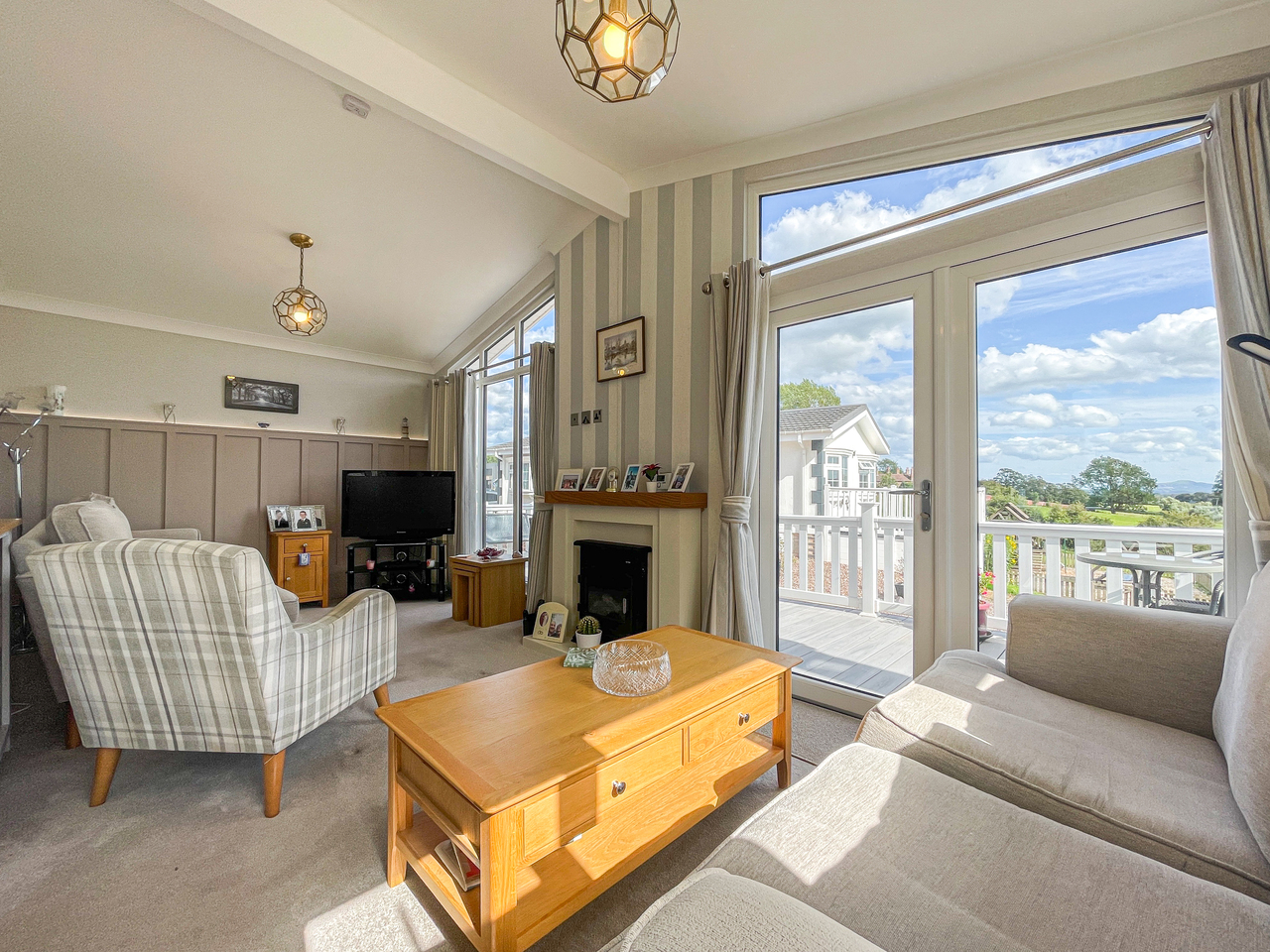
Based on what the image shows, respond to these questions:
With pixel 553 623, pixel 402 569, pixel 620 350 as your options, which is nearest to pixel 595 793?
pixel 553 623

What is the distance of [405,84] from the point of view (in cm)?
252

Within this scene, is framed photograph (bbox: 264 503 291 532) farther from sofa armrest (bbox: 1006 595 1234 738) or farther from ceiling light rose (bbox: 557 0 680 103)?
sofa armrest (bbox: 1006 595 1234 738)

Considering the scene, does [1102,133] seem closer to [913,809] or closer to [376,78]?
[913,809]

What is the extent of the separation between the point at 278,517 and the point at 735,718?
499cm

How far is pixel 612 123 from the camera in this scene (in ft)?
9.87

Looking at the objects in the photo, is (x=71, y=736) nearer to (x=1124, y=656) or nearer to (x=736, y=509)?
A: (x=736, y=509)

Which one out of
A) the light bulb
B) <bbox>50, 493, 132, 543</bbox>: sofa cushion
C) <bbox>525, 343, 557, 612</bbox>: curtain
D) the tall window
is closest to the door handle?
the light bulb

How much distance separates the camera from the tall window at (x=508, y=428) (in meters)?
4.97

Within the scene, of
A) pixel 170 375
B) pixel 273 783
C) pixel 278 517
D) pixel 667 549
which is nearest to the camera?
pixel 273 783

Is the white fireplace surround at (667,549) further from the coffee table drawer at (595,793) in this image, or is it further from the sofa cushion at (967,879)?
the sofa cushion at (967,879)

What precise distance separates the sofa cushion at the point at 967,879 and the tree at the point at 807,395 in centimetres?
201

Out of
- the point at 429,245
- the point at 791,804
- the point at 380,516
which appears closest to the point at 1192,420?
the point at 791,804

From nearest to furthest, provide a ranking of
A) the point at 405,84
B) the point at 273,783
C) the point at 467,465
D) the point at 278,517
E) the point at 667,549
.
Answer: the point at 273,783, the point at 405,84, the point at 667,549, the point at 278,517, the point at 467,465

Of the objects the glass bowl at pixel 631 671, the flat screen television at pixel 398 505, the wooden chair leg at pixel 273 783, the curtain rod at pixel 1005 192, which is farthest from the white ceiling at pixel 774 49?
the flat screen television at pixel 398 505
